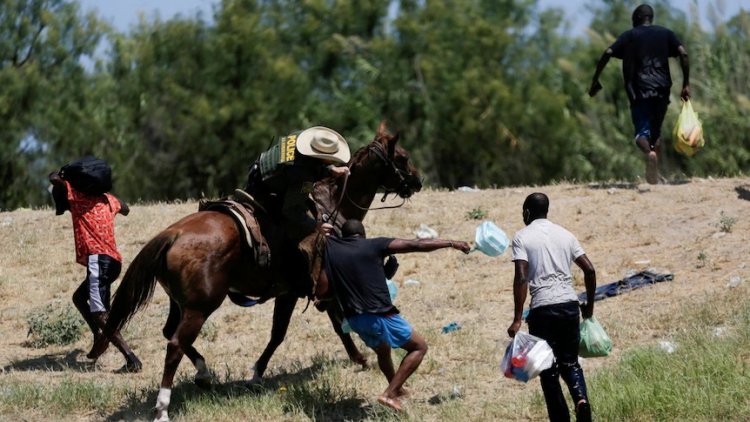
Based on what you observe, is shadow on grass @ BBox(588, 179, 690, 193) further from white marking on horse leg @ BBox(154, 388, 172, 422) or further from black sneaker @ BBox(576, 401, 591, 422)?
white marking on horse leg @ BBox(154, 388, 172, 422)

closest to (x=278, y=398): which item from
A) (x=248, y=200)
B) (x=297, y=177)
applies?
(x=248, y=200)

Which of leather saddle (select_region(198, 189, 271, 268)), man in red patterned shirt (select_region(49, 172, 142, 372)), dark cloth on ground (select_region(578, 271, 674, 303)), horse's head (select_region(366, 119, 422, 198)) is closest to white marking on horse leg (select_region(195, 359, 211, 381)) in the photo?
leather saddle (select_region(198, 189, 271, 268))

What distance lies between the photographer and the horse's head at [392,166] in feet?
35.7

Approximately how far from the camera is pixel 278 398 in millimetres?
9688

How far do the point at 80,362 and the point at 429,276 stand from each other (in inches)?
170

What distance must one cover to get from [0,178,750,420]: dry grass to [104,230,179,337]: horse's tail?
847 mm

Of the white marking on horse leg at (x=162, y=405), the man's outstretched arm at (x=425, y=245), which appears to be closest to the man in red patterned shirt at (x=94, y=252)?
the white marking on horse leg at (x=162, y=405)

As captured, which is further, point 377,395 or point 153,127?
point 153,127

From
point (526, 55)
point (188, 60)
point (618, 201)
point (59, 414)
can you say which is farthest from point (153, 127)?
point (59, 414)

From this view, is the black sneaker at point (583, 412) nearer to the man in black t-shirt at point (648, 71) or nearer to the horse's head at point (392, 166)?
the horse's head at point (392, 166)

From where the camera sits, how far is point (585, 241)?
14.4m

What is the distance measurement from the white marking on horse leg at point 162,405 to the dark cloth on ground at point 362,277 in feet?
5.16

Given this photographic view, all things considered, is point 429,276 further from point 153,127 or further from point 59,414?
point 153,127

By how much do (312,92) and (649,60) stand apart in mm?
32309
